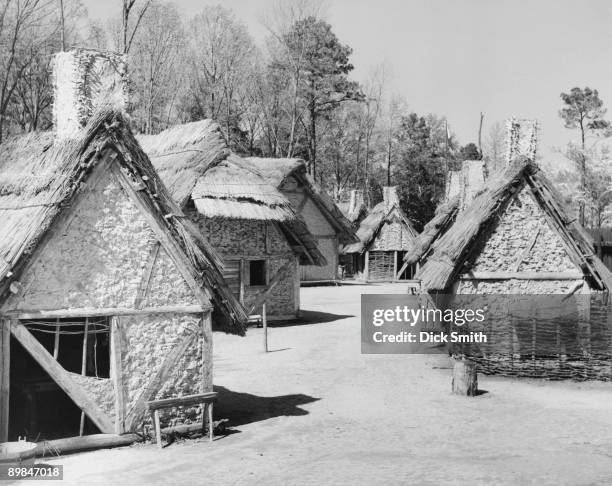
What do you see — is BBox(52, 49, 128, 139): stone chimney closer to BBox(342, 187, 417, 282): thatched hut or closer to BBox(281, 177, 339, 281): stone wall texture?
BBox(281, 177, 339, 281): stone wall texture

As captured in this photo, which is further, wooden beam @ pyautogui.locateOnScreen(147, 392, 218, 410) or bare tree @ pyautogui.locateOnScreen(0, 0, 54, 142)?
bare tree @ pyautogui.locateOnScreen(0, 0, 54, 142)

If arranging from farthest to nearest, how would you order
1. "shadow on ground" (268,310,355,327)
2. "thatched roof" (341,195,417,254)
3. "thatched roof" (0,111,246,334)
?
1. "thatched roof" (341,195,417,254)
2. "shadow on ground" (268,310,355,327)
3. "thatched roof" (0,111,246,334)

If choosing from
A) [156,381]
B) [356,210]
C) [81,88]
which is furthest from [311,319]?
[356,210]

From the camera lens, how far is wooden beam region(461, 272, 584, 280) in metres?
17.7

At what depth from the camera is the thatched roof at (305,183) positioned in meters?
36.9

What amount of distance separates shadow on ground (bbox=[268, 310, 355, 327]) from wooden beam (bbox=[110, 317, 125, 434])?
537 inches

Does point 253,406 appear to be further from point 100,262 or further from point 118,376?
point 100,262

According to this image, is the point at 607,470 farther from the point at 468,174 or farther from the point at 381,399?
the point at 468,174

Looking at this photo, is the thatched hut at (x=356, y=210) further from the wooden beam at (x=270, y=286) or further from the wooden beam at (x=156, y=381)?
the wooden beam at (x=156, y=381)

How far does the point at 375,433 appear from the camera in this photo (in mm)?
12094

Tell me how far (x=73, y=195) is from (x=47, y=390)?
3.93 m

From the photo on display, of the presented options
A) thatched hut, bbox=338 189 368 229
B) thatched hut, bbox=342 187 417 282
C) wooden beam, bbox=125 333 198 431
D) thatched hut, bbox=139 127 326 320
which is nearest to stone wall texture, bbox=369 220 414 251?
thatched hut, bbox=342 187 417 282

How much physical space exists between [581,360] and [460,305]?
2822 millimetres

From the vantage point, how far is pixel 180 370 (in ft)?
38.2
